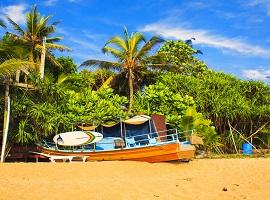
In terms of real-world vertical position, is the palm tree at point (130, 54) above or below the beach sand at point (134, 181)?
above

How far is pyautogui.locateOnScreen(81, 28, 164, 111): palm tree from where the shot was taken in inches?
1093

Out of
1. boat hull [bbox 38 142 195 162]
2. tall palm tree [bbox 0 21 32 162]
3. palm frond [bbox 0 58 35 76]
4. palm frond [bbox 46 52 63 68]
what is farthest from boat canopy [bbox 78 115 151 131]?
palm frond [bbox 46 52 63 68]

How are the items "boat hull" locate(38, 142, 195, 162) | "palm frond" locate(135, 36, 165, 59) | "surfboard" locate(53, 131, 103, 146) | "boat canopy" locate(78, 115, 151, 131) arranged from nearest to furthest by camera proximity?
1. "boat hull" locate(38, 142, 195, 162)
2. "surfboard" locate(53, 131, 103, 146)
3. "boat canopy" locate(78, 115, 151, 131)
4. "palm frond" locate(135, 36, 165, 59)

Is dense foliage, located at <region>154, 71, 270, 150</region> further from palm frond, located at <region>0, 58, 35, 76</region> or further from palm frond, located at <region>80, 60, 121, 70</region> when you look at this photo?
palm frond, located at <region>0, 58, 35, 76</region>

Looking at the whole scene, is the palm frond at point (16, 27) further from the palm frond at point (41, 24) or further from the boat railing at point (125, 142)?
the boat railing at point (125, 142)

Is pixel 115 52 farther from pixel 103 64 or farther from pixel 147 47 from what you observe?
pixel 147 47

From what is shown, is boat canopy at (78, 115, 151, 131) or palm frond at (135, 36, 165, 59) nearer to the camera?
boat canopy at (78, 115, 151, 131)

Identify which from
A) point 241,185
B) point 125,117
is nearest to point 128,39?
point 125,117

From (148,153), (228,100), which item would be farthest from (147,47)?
(148,153)

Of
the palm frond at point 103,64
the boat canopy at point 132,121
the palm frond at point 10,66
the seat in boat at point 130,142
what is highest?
the palm frond at point 103,64

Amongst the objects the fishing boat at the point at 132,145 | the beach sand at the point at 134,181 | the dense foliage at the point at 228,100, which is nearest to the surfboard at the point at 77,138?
the fishing boat at the point at 132,145

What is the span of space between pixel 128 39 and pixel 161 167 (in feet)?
40.4

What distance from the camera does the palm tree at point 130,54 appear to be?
27750mm

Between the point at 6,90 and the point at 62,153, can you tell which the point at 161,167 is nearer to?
the point at 62,153
